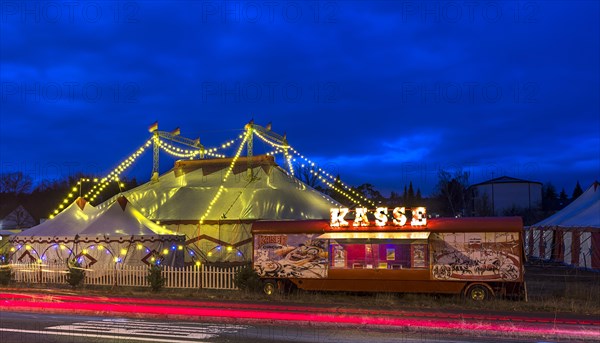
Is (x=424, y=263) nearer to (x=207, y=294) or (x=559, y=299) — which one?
(x=559, y=299)

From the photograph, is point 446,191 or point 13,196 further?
point 13,196

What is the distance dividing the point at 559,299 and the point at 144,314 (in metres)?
12.3

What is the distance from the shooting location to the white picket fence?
2344cm

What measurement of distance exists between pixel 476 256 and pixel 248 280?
764 cm

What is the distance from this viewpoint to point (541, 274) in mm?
30500

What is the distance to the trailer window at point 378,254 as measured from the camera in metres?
20.1

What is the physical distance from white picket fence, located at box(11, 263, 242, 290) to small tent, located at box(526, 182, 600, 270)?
Answer: 18.9 metres

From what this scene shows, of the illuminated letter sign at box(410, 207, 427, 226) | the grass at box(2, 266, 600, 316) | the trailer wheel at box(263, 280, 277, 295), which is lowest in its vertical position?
the grass at box(2, 266, 600, 316)

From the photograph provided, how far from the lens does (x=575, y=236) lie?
34188mm

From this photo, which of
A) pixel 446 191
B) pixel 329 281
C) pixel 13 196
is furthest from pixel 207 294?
pixel 13 196

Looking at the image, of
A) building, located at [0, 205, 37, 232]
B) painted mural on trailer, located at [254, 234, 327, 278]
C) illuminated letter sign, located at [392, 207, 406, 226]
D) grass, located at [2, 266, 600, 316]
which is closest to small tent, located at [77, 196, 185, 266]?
grass, located at [2, 266, 600, 316]

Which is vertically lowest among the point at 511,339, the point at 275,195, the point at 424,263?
the point at 511,339

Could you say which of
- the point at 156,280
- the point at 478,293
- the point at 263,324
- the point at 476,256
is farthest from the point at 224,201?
the point at 263,324

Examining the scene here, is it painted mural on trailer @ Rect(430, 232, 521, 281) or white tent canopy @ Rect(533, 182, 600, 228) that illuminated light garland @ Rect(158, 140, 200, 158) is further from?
painted mural on trailer @ Rect(430, 232, 521, 281)
